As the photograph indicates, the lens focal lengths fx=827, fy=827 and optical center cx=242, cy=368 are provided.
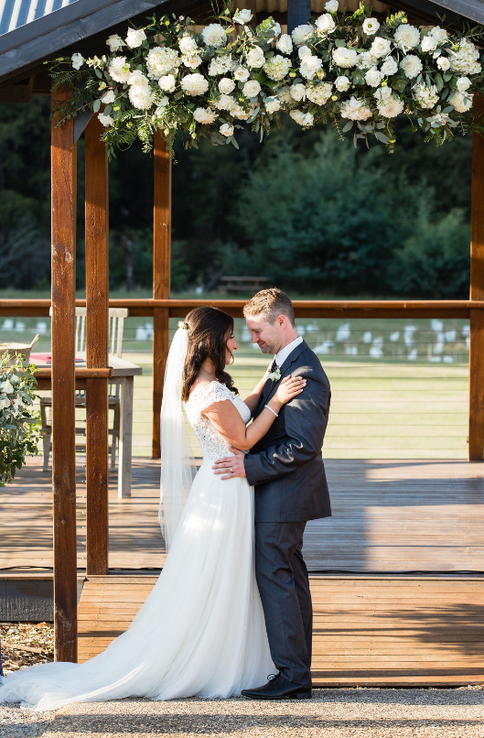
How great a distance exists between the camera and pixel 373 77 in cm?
281

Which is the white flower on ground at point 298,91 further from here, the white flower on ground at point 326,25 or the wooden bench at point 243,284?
the wooden bench at point 243,284

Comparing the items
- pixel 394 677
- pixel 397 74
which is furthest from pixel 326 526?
pixel 397 74

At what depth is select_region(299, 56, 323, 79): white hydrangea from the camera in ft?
9.30

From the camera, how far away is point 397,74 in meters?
2.88

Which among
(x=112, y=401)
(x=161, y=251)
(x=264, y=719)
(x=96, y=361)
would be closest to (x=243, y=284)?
(x=161, y=251)

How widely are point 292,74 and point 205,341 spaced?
0.98 m

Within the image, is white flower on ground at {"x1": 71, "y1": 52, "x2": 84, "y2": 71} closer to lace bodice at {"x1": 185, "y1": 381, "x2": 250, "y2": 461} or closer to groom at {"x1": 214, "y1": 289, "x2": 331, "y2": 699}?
groom at {"x1": 214, "y1": 289, "x2": 331, "y2": 699}

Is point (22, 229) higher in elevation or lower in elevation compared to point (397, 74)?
higher

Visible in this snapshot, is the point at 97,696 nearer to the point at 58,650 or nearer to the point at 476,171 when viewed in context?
the point at 58,650

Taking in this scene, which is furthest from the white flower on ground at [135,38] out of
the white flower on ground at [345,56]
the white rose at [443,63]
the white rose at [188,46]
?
the white rose at [443,63]

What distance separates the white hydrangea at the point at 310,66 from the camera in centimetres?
284

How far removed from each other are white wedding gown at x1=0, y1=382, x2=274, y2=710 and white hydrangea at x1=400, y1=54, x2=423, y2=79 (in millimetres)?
1265

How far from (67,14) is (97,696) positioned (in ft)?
7.62

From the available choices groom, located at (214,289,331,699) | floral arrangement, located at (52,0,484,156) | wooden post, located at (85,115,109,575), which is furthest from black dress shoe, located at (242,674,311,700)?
floral arrangement, located at (52,0,484,156)
